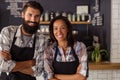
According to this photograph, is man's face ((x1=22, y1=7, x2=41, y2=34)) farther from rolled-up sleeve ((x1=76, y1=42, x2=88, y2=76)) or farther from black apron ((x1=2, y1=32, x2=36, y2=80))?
rolled-up sleeve ((x1=76, y1=42, x2=88, y2=76))

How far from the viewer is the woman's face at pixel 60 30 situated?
2.17 metres

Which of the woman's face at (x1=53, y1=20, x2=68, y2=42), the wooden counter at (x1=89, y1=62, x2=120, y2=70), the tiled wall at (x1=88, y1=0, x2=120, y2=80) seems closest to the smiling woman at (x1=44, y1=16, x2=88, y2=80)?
the woman's face at (x1=53, y1=20, x2=68, y2=42)

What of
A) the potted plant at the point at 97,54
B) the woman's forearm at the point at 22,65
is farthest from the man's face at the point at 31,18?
the potted plant at the point at 97,54

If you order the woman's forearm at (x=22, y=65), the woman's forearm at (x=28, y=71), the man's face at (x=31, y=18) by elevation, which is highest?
the man's face at (x=31, y=18)

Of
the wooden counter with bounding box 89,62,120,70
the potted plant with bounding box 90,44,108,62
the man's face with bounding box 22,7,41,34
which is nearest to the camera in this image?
the man's face with bounding box 22,7,41,34

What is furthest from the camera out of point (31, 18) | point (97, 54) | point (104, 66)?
point (97, 54)

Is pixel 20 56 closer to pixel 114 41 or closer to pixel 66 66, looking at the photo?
pixel 66 66

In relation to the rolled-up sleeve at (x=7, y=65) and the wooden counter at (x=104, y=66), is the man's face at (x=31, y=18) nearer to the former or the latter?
the rolled-up sleeve at (x=7, y=65)

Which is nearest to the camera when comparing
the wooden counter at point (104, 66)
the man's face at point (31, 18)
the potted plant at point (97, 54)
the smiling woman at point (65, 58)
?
the man's face at point (31, 18)

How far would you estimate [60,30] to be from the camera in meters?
2.16

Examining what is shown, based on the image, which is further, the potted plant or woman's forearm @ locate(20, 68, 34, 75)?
the potted plant

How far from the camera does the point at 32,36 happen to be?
2.23m

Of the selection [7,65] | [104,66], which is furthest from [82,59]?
[104,66]

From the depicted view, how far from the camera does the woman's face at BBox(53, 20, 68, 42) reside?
85.3 inches
